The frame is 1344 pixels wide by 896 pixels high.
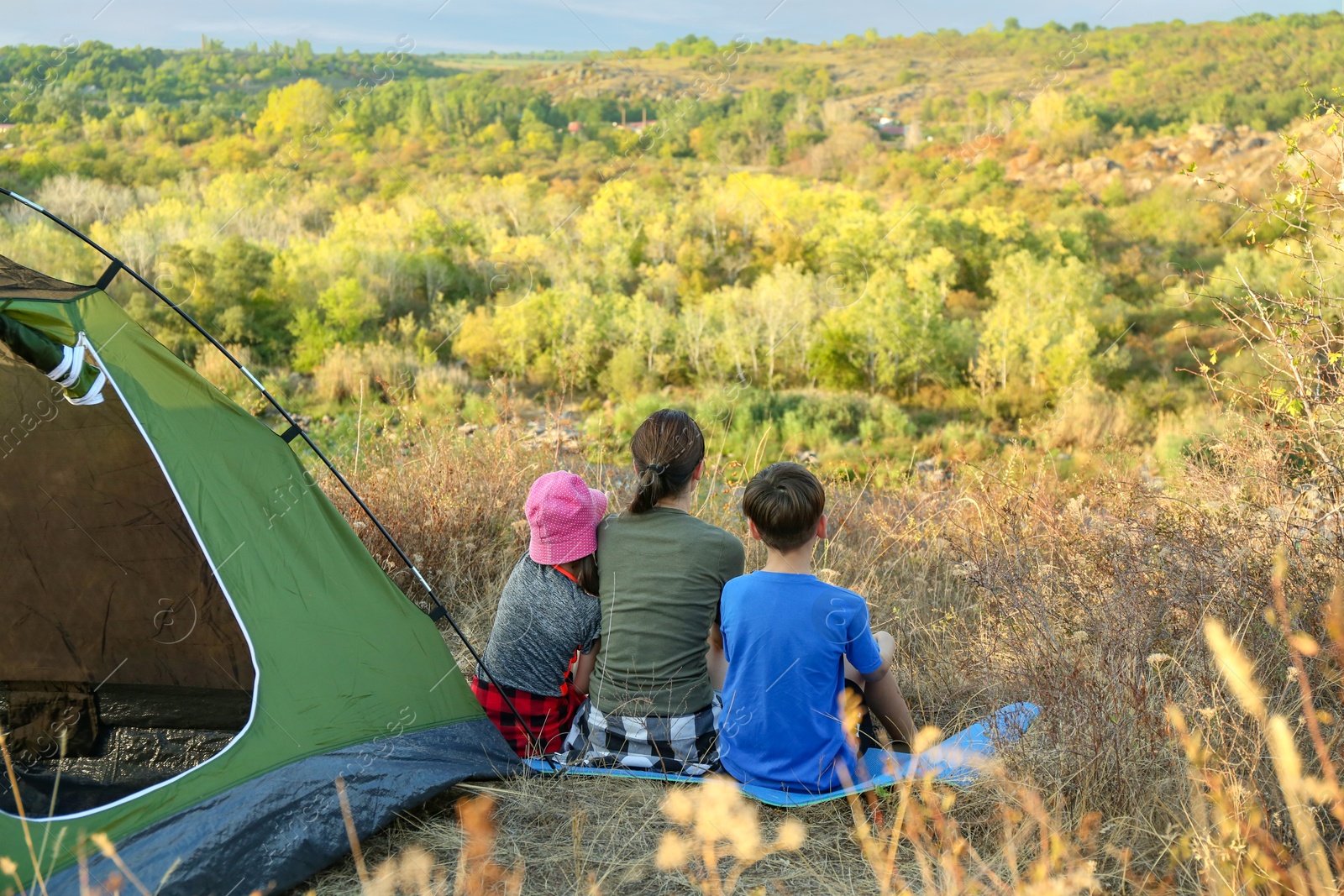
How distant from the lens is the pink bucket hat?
105 inches

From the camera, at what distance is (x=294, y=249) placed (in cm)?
2119

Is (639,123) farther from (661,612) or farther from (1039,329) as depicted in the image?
(661,612)

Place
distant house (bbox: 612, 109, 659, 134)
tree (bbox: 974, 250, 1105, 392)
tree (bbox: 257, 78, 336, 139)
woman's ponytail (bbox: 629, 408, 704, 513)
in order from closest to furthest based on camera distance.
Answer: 1. woman's ponytail (bbox: 629, 408, 704, 513)
2. tree (bbox: 974, 250, 1105, 392)
3. tree (bbox: 257, 78, 336, 139)
4. distant house (bbox: 612, 109, 659, 134)

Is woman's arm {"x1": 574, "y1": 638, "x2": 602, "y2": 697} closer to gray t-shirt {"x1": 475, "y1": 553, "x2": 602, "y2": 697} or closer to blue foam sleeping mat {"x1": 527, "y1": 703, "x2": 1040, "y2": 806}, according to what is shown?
gray t-shirt {"x1": 475, "y1": 553, "x2": 602, "y2": 697}

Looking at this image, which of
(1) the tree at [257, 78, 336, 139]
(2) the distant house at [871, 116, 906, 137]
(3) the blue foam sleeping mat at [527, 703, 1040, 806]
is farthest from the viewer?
(2) the distant house at [871, 116, 906, 137]

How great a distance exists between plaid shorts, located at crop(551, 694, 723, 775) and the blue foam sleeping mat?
30mm

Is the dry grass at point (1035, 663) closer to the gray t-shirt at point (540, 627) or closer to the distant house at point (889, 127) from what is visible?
the gray t-shirt at point (540, 627)

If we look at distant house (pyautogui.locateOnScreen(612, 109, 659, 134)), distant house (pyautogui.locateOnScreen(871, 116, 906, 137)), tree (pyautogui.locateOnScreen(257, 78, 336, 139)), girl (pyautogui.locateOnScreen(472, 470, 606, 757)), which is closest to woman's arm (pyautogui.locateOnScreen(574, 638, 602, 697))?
girl (pyautogui.locateOnScreen(472, 470, 606, 757))

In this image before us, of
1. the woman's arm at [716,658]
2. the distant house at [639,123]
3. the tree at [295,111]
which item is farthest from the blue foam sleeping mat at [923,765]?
the distant house at [639,123]

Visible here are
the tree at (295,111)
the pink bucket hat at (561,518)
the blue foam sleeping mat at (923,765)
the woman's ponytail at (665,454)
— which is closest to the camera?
the blue foam sleeping mat at (923,765)

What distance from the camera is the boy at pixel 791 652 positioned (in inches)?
90.9

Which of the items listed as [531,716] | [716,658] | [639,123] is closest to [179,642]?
[531,716]

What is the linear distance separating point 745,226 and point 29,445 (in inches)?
985

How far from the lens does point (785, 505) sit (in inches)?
90.6
